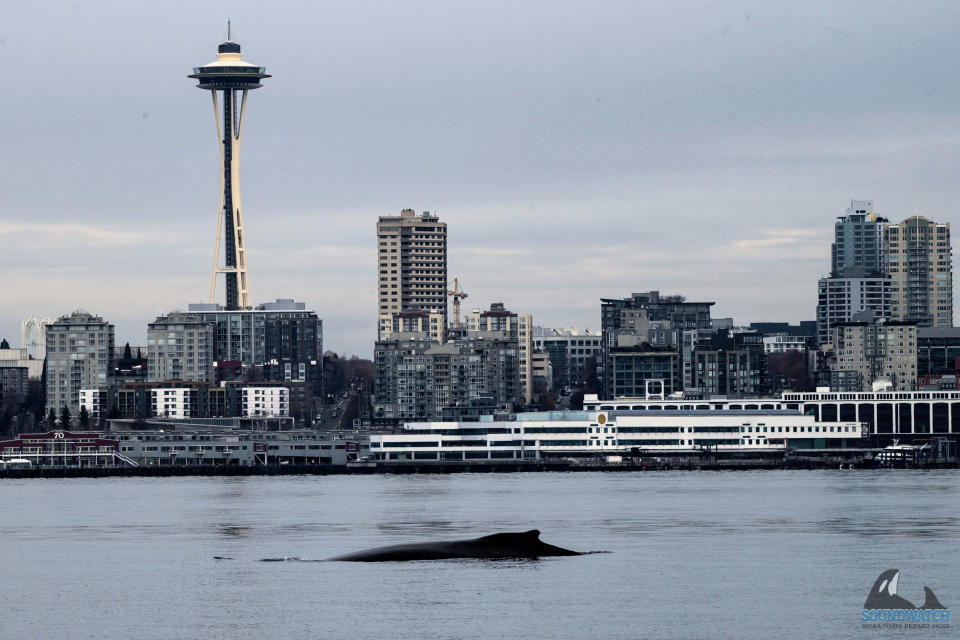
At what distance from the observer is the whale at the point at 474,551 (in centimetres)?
6538

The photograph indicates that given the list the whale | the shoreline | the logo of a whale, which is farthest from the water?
the shoreline

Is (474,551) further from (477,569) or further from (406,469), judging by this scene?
(406,469)

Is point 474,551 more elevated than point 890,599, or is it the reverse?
point 474,551

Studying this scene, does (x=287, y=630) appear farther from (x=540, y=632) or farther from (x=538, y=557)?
(x=538, y=557)

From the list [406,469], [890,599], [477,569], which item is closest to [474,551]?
[477,569]

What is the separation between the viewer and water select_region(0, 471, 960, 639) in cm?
5000

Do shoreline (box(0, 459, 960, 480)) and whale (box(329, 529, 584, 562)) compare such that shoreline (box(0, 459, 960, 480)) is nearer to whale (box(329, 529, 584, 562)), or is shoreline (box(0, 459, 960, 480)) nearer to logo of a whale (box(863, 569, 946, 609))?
whale (box(329, 529, 584, 562))

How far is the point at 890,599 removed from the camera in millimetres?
52719

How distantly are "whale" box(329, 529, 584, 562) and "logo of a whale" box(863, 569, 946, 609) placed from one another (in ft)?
40.9

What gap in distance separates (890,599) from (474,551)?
17.4 m

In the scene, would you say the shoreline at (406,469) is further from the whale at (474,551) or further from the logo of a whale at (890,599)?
the logo of a whale at (890,599)

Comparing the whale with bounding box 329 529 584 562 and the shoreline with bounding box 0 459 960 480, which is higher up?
the whale with bounding box 329 529 584 562

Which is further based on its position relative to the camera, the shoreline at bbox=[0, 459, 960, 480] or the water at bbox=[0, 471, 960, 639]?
the shoreline at bbox=[0, 459, 960, 480]

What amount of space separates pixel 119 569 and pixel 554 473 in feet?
411
